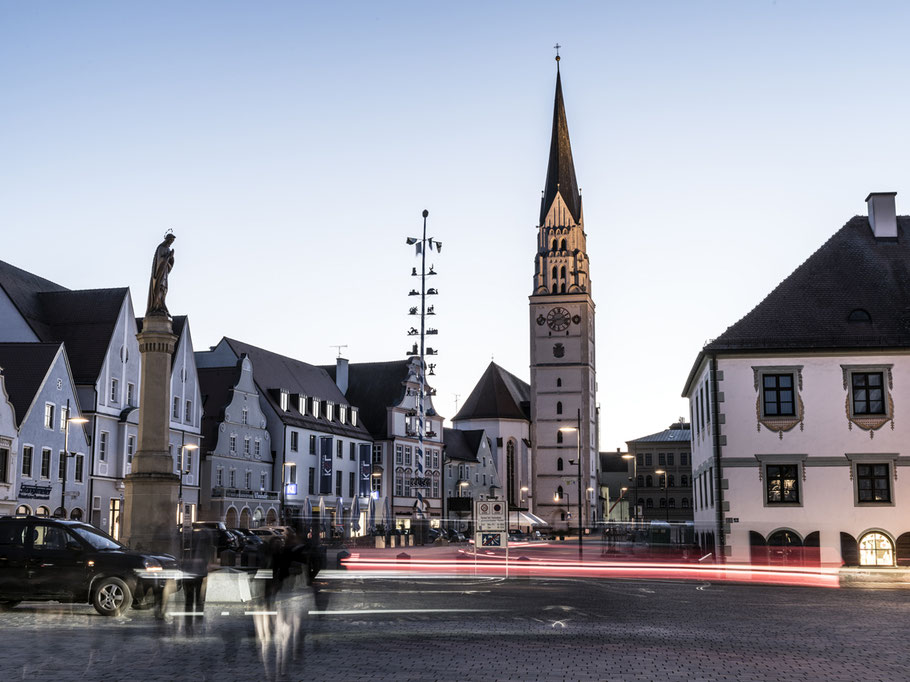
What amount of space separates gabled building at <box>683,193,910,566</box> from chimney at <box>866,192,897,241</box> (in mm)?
2165

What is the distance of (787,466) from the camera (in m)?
40.1

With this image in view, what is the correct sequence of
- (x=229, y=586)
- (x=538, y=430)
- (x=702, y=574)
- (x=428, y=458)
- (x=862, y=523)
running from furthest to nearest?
(x=538, y=430), (x=428, y=458), (x=862, y=523), (x=702, y=574), (x=229, y=586)

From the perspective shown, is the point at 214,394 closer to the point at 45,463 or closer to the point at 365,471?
the point at 365,471

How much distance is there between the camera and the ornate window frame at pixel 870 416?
39531 mm

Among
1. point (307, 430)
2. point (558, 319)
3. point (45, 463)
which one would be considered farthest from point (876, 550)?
point (558, 319)

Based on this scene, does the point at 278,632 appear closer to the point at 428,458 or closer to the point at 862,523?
the point at 862,523

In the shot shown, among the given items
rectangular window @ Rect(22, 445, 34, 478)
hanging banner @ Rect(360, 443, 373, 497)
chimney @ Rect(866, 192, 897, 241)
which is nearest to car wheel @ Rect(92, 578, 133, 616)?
chimney @ Rect(866, 192, 897, 241)

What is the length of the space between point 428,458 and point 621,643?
87.3m

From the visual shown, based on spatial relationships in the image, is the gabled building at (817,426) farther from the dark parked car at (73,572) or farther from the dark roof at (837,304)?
the dark parked car at (73,572)

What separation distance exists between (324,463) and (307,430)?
3020 mm

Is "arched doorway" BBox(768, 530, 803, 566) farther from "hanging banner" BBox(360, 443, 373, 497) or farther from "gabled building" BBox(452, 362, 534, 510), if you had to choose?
"gabled building" BBox(452, 362, 534, 510)

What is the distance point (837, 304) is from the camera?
4122cm

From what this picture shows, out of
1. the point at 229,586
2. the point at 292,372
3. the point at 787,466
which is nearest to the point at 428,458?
the point at 292,372

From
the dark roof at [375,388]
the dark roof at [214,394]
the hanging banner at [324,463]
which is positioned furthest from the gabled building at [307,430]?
the dark roof at [375,388]
